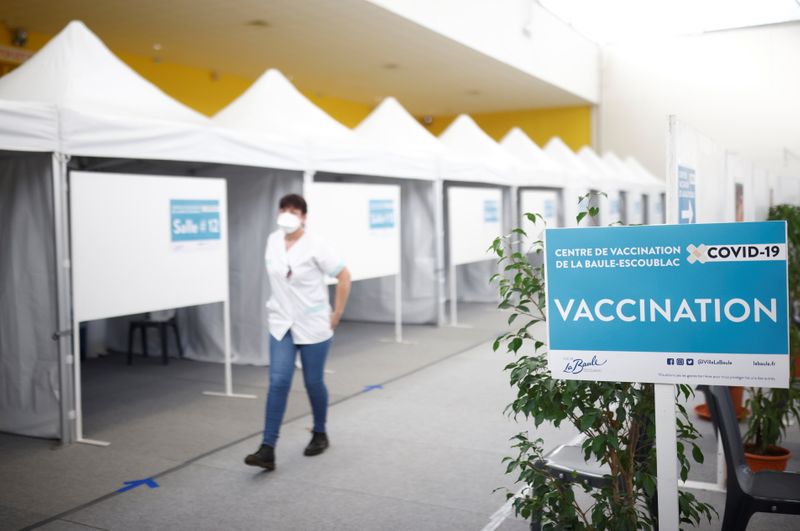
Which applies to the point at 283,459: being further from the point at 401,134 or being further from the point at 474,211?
the point at 474,211

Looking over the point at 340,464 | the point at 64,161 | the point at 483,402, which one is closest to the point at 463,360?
the point at 483,402

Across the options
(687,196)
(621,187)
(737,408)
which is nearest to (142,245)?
(687,196)

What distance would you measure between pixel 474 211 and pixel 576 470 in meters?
6.59

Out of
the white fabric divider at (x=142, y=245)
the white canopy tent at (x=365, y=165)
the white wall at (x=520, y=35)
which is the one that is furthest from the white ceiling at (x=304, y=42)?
the white fabric divider at (x=142, y=245)

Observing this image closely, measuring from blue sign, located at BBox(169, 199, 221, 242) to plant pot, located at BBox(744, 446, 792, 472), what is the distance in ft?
11.6

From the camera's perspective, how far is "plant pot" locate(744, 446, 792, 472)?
139 inches

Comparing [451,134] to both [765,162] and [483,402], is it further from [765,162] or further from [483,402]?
[765,162]

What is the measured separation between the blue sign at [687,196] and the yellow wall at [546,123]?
13.9 metres

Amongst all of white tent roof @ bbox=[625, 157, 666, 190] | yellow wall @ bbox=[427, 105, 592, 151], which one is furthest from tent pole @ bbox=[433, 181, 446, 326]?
yellow wall @ bbox=[427, 105, 592, 151]

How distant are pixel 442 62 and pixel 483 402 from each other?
25.4 feet

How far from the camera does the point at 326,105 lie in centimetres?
1479

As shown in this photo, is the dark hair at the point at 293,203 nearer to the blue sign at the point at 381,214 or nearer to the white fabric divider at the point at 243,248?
A: the white fabric divider at the point at 243,248

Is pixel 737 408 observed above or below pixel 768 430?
below

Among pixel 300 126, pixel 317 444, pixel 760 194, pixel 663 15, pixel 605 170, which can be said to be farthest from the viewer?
pixel 605 170
